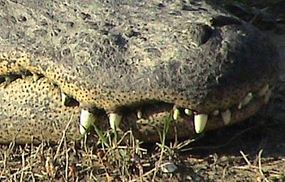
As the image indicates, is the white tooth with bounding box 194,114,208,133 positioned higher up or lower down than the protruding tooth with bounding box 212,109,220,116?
lower down

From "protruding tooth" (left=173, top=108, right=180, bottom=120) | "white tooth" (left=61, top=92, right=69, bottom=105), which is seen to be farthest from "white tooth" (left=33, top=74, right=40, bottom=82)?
"protruding tooth" (left=173, top=108, right=180, bottom=120)

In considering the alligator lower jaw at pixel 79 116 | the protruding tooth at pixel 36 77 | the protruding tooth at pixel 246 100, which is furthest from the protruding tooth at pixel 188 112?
the protruding tooth at pixel 36 77

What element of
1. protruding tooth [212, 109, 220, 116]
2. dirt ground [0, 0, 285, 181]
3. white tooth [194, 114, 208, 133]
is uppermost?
protruding tooth [212, 109, 220, 116]

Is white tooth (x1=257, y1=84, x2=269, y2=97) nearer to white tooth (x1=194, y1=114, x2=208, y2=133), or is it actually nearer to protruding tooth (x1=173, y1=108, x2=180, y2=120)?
white tooth (x1=194, y1=114, x2=208, y2=133)

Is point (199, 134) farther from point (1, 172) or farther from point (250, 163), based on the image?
point (1, 172)

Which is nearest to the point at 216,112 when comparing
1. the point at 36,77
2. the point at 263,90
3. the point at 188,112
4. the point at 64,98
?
the point at 188,112

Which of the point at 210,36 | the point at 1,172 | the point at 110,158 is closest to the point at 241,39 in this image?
the point at 210,36
